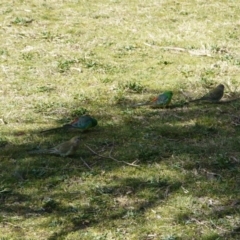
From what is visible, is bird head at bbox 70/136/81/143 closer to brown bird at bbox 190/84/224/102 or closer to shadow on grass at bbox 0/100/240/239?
shadow on grass at bbox 0/100/240/239

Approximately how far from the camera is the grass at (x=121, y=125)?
16.1 ft

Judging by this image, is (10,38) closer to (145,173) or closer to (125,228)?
(145,173)

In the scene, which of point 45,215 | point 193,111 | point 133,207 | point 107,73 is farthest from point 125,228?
point 107,73

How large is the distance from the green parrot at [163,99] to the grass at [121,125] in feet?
0.26

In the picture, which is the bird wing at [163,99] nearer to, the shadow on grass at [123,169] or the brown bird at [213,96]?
the shadow on grass at [123,169]

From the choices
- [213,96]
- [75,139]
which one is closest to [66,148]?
[75,139]

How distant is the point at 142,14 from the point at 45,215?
23.1 feet

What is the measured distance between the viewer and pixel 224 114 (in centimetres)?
697

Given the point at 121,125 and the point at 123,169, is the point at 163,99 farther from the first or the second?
the point at 123,169

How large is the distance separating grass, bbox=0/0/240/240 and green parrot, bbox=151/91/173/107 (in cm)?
8

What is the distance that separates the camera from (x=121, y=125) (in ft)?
21.8

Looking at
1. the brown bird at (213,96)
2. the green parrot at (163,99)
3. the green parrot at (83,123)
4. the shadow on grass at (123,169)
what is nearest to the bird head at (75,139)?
the shadow on grass at (123,169)

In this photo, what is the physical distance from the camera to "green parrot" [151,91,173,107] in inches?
277

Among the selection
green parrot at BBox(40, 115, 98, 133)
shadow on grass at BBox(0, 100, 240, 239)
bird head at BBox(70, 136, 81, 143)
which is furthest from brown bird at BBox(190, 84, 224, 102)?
bird head at BBox(70, 136, 81, 143)
